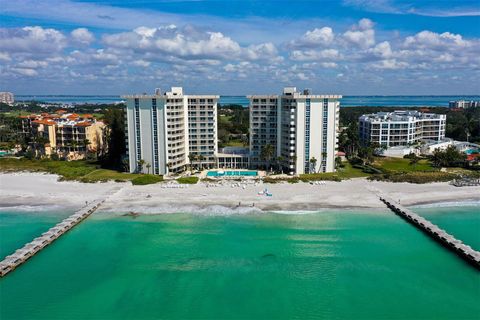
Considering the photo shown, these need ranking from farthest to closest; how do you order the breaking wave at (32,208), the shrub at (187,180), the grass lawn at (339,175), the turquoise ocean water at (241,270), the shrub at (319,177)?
the grass lawn at (339,175), the shrub at (319,177), the shrub at (187,180), the breaking wave at (32,208), the turquoise ocean water at (241,270)

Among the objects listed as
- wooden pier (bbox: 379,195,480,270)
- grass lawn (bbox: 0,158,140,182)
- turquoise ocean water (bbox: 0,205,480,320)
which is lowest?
turquoise ocean water (bbox: 0,205,480,320)

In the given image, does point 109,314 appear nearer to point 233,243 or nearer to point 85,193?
point 233,243

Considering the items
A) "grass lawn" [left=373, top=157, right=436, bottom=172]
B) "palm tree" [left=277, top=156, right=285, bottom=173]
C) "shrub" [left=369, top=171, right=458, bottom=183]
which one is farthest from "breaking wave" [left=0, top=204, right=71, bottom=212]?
"grass lawn" [left=373, top=157, right=436, bottom=172]

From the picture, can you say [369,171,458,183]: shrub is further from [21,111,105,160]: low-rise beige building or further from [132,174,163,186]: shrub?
[21,111,105,160]: low-rise beige building

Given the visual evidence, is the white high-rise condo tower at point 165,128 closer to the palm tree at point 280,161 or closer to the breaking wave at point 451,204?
the palm tree at point 280,161

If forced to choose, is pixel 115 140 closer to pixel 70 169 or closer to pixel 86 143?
pixel 86 143

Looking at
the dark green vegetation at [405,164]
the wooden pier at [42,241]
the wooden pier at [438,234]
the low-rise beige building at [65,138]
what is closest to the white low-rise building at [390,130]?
the dark green vegetation at [405,164]
